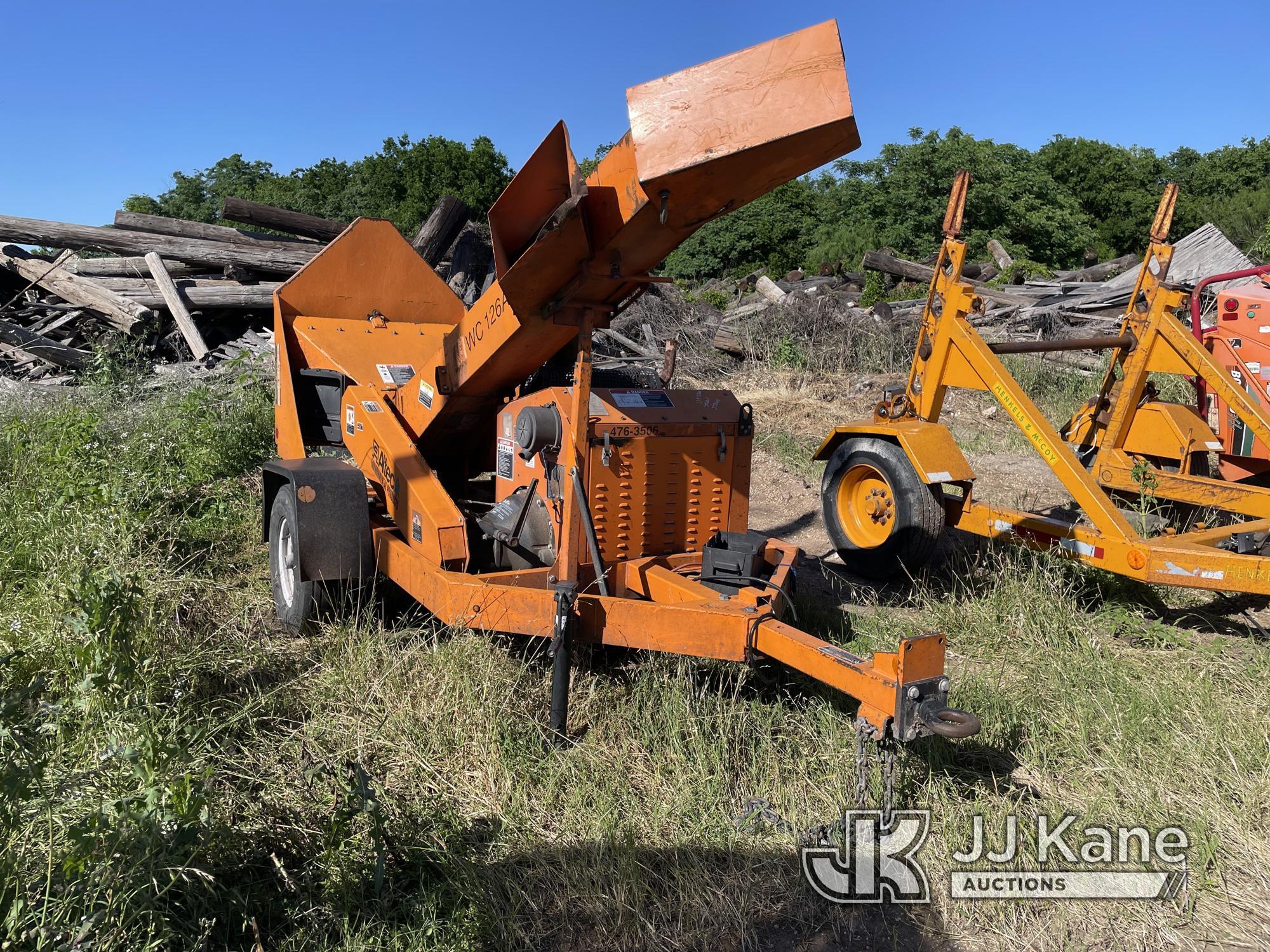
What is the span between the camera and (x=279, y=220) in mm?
11883

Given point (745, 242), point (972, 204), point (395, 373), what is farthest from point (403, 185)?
point (395, 373)

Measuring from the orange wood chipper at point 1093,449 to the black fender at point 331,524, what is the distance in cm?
340

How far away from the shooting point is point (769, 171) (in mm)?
3219

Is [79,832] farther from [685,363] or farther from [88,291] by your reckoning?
[685,363]

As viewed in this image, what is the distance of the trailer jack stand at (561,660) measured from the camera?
3664 mm

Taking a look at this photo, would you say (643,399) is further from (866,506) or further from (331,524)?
(866,506)

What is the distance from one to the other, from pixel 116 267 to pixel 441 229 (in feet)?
13.9

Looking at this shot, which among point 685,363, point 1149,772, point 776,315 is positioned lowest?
point 1149,772

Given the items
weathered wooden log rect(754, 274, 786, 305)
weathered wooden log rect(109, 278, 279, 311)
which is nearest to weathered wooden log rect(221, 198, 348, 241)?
weathered wooden log rect(109, 278, 279, 311)

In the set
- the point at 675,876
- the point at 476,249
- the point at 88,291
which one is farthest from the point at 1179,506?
the point at 88,291

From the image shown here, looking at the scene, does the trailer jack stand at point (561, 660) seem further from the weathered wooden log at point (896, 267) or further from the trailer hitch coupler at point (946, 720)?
the weathered wooden log at point (896, 267)

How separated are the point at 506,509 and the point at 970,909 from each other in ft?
8.51

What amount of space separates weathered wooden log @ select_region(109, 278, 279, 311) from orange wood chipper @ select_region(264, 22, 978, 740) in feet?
20.2

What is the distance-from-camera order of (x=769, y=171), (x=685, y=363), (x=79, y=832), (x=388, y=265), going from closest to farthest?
(x=79, y=832), (x=769, y=171), (x=388, y=265), (x=685, y=363)
